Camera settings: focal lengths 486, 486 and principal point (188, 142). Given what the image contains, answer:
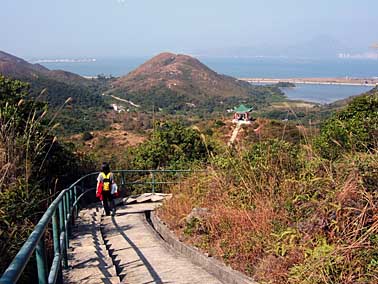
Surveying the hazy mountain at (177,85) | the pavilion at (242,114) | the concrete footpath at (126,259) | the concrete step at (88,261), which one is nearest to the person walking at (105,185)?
the concrete footpath at (126,259)

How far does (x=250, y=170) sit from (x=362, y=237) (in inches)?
123

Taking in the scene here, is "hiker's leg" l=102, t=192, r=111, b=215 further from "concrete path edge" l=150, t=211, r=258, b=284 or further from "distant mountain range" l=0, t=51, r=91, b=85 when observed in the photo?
"distant mountain range" l=0, t=51, r=91, b=85

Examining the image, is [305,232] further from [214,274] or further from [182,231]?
[182,231]

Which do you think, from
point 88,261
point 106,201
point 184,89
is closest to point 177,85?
point 184,89

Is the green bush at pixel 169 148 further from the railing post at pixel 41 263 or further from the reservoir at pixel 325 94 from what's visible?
the reservoir at pixel 325 94

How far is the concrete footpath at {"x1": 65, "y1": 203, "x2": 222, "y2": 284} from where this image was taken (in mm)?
5406

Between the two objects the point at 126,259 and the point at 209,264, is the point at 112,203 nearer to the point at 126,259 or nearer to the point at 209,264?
the point at 126,259

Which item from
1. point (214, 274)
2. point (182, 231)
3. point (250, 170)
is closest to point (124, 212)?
point (182, 231)

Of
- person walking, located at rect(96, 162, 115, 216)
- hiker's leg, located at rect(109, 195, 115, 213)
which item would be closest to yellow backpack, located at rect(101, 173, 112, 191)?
person walking, located at rect(96, 162, 115, 216)

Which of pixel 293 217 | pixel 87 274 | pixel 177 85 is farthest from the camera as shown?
pixel 177 85

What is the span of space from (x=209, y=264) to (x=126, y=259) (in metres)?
1.37

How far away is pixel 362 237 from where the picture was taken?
4.26 metres

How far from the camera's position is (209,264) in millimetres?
5852

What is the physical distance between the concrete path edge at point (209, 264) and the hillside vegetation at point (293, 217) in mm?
99
